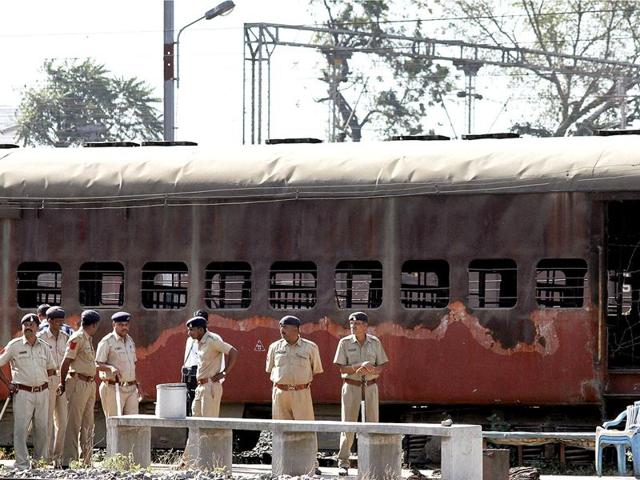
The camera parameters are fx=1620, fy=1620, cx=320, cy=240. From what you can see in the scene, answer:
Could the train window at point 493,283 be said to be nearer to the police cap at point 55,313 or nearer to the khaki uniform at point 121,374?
the khaki uniform at point 121,374

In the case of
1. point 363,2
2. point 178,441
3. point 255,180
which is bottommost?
point 178,441

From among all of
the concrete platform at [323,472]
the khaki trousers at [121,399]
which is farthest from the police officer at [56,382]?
the concrete platform at [323,472]

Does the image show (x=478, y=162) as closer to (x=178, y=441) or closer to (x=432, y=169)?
(x=432, y=169)

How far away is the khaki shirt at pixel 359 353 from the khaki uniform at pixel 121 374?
6.70ft

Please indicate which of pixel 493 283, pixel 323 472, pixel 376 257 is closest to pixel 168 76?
pixel 376 257

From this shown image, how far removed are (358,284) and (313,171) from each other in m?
1.30

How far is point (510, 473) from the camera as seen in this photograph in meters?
14.4

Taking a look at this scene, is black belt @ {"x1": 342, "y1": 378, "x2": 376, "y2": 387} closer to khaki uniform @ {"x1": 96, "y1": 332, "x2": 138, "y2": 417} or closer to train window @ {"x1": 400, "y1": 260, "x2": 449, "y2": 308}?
train window @ {"x1": 400, "y1": 260, "x2": 449, "y2": 308}

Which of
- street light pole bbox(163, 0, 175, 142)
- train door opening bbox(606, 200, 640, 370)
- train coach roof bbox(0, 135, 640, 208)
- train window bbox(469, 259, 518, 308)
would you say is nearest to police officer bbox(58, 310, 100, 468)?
train coach roof bbox(0, 135, 640, 208)

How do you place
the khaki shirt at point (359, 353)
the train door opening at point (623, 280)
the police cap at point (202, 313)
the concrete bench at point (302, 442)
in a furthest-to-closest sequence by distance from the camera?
the train door opening at point (623, 280) < the police cap at point (202, 313) < the khaki shirt at point (359, 353) < the concrete bench at point (302, 442)

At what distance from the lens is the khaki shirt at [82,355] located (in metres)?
15.8

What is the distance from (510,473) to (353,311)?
10.3 feet

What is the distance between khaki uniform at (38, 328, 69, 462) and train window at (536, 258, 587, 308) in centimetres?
486

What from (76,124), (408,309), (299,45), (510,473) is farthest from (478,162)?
(76,124)
